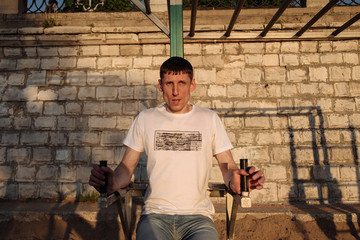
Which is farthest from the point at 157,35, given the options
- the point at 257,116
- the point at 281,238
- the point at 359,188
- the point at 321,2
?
the point at 359,188

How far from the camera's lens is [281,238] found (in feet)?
12.2

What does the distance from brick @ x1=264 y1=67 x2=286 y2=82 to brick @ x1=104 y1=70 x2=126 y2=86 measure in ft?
8.25

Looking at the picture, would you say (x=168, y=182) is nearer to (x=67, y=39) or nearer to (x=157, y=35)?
(x=157, y=35)

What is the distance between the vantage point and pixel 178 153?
6.15ft

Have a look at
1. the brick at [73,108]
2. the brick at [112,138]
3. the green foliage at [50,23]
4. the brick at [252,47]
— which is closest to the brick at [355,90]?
the brick at [252,47]

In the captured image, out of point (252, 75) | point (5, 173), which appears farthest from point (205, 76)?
point (5, 173)

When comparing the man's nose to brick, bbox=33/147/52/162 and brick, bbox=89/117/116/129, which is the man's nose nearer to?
brick, bbox=89/117/116/129

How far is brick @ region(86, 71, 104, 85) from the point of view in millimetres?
4996

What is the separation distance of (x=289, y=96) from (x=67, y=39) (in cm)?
404

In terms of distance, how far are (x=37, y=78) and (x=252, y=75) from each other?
3.87 m

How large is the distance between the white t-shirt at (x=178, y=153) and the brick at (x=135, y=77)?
9.69 feet

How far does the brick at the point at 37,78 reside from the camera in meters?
5.07

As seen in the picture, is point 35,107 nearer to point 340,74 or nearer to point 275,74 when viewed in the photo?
point 275,74

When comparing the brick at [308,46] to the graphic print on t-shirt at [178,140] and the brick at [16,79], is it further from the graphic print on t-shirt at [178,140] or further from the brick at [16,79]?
the brick at [16,79]
